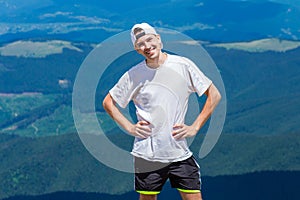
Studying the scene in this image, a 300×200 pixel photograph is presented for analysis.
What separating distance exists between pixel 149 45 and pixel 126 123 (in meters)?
0.80

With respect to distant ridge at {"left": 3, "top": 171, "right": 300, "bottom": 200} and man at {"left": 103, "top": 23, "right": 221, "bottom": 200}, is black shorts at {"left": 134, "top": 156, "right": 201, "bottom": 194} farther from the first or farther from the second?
distant ridge at {"left": 3, "top": 171, "right": 300, "bottom": 200}

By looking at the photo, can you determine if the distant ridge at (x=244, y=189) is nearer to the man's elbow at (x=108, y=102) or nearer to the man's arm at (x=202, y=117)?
the man's arm at (x=202, y=117)

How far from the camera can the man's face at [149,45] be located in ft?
18.6

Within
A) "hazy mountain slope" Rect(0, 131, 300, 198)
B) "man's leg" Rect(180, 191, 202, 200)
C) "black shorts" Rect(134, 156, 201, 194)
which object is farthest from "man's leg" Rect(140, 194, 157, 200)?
"hazy mountain slope" Rect(0, 131, 300, 198)

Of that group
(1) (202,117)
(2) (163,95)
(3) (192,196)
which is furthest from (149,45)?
(3) (192,196)

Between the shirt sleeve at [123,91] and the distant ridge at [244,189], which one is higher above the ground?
the shirt sleeve at [123,91]

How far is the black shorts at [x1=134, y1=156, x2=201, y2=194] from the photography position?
594cm

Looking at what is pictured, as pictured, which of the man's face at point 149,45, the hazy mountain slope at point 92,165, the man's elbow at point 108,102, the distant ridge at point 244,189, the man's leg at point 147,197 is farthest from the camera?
the hazy mountain slope at point 92,165

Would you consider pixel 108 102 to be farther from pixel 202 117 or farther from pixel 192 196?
pixel 192 196

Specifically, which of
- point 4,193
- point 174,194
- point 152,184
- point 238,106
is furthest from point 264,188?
point 152,184

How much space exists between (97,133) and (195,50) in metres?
1.35

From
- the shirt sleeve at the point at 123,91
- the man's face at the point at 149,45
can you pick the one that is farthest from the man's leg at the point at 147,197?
the man's face at the point at 149,45

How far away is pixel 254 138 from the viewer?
99438mm

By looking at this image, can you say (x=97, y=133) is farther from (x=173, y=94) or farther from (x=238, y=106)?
(x=238, y=106)
